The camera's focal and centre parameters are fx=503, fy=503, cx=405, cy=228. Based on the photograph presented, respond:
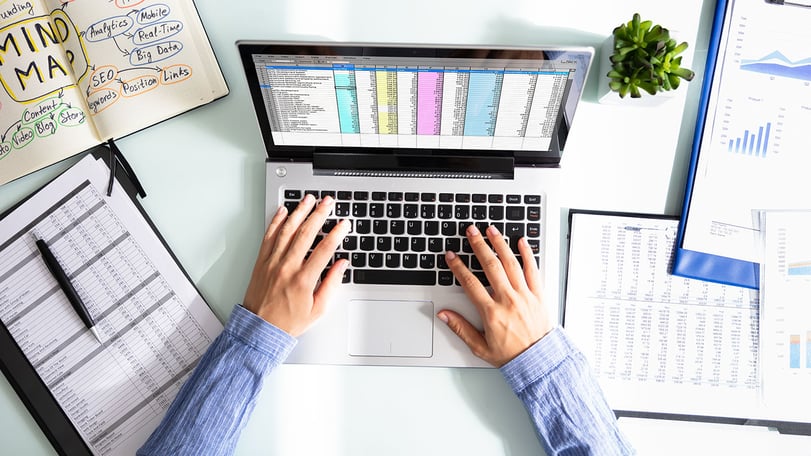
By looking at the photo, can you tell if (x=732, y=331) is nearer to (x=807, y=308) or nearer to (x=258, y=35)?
(x=807, y=308)

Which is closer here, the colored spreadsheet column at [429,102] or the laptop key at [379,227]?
the colored spreadsheet column at [429,102]

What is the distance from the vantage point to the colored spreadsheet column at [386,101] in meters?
0.72

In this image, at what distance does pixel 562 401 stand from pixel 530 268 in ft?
0.69

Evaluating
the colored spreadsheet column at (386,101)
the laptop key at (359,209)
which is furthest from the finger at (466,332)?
the colored spreadsheet column at (386,101)

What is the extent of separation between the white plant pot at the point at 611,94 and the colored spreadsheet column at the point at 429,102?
0.28m

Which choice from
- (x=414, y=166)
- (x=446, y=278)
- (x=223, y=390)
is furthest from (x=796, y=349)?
(x=223, y=390)

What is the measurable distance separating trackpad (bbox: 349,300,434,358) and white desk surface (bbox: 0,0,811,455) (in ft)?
0.14

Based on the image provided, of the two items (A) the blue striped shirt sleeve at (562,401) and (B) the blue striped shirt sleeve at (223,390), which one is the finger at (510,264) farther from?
(B) the blue striped shirt sleeve at (223,390)

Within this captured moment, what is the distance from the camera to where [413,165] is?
2.70ft

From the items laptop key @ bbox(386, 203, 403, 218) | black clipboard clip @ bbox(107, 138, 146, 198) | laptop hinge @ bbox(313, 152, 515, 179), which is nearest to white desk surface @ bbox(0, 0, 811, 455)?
black clipboard clip @ bbox(107, 138, 146, 198)

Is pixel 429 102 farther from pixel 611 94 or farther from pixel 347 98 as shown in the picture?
pixel 611 94

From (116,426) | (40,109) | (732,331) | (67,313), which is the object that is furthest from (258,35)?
(732,331)

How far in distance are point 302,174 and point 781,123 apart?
0.79 metres

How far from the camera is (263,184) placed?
33.8 inches
